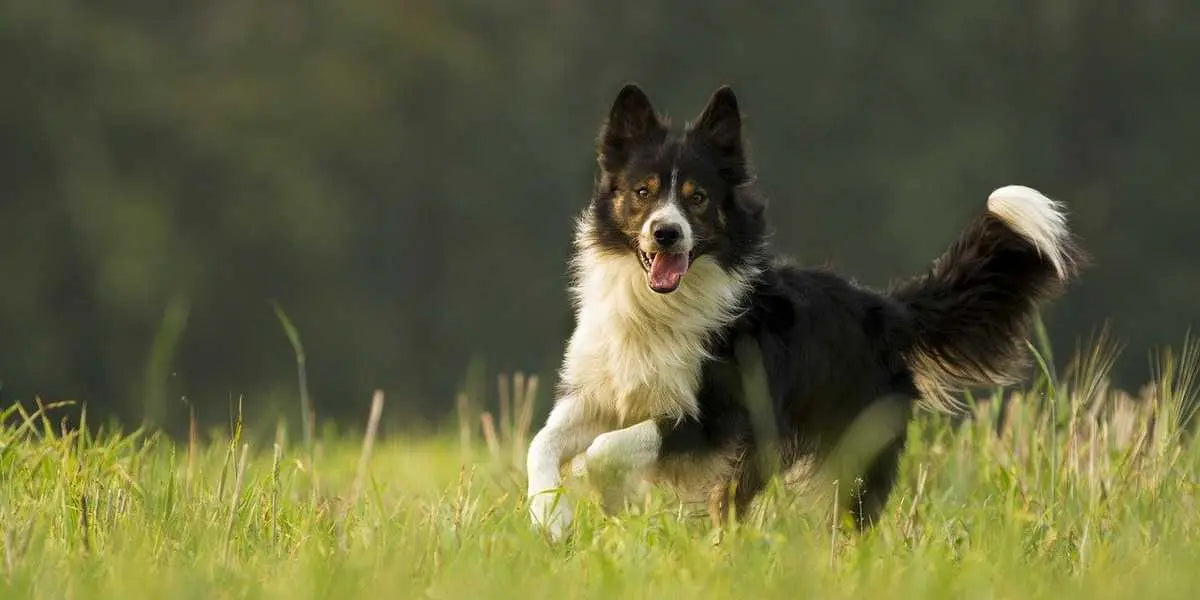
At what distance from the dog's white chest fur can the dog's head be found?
8cm

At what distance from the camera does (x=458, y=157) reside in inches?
1297

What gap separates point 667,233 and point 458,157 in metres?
26.8

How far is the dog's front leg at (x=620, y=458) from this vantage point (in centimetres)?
612

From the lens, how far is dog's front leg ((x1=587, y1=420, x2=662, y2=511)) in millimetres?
6125

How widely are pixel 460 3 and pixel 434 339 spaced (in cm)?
761

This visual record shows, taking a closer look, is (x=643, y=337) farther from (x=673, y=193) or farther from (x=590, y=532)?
(x=590, y=532)

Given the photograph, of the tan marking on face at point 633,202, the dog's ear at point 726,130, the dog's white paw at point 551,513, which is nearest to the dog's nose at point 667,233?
the tan marking on face at point 633,202

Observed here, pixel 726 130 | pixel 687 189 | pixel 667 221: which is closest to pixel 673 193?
pixel 687 189

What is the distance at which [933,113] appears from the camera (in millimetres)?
30391

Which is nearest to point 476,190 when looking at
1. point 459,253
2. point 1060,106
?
point 459,253

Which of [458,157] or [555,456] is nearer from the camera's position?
[555,456]

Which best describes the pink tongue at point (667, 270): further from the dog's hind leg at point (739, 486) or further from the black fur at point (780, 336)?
the dog's hind leg at point (739, 486)

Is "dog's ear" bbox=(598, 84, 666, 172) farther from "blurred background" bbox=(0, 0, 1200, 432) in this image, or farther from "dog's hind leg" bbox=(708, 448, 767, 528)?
"blurred background" bbox=(0, 0, 1200, 432)

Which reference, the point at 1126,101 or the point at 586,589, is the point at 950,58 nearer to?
the point at 1126,101
